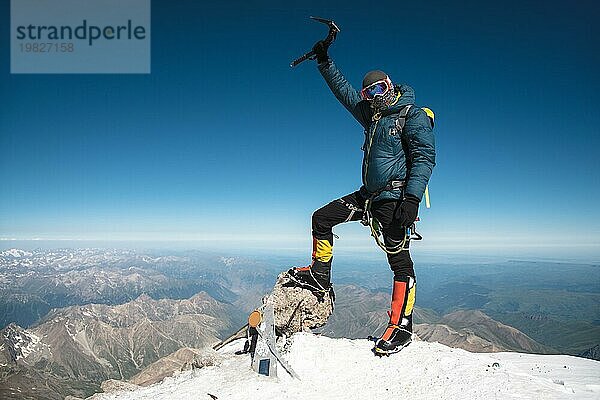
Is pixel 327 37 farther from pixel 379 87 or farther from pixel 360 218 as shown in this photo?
pixel 360 218

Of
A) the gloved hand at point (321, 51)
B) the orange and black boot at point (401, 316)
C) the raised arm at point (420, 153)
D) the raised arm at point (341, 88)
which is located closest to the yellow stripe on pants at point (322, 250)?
the orange and black boot at point (401, 316)

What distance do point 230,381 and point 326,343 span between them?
1869 mm

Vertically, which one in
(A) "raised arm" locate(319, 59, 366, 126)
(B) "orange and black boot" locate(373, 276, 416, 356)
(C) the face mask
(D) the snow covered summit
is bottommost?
(D) the snow covered summit

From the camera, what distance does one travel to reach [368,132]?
689 cm

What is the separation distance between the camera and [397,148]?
6473 millimetres

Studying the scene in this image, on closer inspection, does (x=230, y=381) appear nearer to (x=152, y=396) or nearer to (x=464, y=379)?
(x=152, y=396)

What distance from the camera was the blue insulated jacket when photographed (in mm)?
6152

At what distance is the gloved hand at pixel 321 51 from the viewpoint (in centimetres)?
717

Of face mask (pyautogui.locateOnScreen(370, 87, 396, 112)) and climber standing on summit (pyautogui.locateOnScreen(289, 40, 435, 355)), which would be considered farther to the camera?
face mask (pyautogui.locateOnScreen(370, 87, 396, 112))

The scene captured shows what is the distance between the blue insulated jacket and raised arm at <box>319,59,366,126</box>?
0.02 meters

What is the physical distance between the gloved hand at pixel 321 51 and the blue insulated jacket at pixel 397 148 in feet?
3.14

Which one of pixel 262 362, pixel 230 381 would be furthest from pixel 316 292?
pixel 230 381

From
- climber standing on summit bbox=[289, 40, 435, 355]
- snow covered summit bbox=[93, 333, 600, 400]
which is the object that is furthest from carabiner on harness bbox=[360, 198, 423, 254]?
snow covered summit bbox=[93, 333, 600, 400]

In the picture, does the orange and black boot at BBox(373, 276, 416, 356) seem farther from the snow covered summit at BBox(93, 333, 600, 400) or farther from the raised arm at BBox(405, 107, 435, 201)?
the raised arm at BBox(405, 107, 435, 201)
